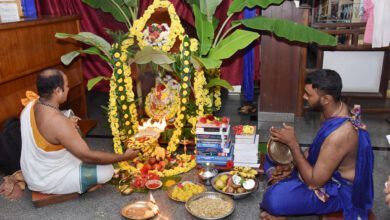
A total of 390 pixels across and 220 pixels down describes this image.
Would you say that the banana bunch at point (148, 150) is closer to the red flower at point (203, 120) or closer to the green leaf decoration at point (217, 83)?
the red flower at point (203, 120)

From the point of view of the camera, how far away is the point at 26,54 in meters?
3.94

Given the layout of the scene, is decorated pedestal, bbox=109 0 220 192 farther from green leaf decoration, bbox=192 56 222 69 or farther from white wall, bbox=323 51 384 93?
white wall, bbox=323 51 384 93

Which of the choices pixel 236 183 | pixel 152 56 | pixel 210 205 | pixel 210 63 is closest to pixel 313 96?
pixel 236 183

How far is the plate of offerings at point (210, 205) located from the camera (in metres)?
2.79

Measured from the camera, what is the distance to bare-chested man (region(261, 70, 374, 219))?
2.43 m

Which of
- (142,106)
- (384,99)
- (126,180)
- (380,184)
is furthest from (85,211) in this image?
(384,99)

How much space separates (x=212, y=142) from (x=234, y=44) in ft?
3.51

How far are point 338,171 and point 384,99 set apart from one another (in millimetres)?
3019

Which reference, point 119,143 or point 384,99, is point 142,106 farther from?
point 384,99

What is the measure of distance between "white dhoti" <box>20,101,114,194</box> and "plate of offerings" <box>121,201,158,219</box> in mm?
457

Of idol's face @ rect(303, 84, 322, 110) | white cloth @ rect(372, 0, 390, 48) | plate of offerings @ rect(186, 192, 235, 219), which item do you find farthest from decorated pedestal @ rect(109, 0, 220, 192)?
white cloth @ rect(372, 0, 390, 48)

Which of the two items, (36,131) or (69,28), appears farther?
(69,28)

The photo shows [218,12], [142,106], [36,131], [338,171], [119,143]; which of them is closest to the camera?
[338,171]

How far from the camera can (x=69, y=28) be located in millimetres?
4699
